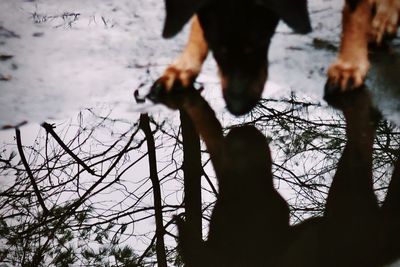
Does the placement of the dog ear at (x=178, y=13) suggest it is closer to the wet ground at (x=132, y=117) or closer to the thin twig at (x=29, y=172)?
the wet ground at (x=132, y=117)

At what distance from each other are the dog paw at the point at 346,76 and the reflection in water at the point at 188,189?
17cm

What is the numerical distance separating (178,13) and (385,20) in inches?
63.2

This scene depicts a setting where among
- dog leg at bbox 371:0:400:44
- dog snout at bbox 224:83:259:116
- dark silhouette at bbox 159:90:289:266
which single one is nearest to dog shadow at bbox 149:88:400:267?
dark silhouette at bbox 159:90:289:266

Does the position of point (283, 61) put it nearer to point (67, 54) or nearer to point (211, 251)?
point (67, 54)

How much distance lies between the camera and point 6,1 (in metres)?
4.44

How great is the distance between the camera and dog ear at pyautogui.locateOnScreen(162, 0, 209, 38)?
7.01 feet

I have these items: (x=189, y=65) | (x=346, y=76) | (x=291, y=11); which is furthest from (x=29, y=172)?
(x=346, y=76)

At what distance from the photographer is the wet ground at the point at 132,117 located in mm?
2006

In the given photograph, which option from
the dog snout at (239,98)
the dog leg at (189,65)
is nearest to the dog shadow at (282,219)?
the dog snout at (239,98)

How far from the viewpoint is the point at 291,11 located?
2.11 m

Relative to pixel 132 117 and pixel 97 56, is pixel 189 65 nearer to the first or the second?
pixel 132 117

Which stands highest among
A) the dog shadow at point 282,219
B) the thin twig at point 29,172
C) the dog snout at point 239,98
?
the dog snout at point 239,98

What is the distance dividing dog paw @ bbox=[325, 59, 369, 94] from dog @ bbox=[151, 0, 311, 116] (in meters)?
0.45

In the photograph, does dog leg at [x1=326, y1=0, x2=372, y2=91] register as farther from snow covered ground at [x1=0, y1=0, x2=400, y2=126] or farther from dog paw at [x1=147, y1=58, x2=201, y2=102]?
dog paw at [x1=147, y1=58, x2=201, y2=102]
